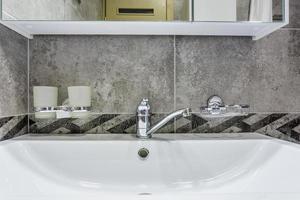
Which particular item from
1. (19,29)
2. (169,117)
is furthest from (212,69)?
(19,29)

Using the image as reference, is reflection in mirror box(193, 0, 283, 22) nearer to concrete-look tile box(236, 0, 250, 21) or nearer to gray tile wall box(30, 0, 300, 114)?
concrete-look tile box(236, 0, 250, 21)

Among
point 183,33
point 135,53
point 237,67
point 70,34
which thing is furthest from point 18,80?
point 237,67

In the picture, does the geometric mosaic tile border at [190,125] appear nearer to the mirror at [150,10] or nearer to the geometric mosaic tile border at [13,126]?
the geometric mosaic tile border at [13,126]

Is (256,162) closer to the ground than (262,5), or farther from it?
closer to the ground

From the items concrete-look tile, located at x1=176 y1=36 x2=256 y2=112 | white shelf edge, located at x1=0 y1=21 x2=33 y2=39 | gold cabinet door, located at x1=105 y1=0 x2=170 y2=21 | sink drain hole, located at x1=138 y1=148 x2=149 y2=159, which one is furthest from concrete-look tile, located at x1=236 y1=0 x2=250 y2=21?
white shelf edge, located at x1=0 y1=21 x2=33 y2=39

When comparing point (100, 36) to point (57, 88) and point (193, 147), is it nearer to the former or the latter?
point (57, 88)

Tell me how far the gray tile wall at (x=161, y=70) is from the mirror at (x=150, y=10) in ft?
0.41

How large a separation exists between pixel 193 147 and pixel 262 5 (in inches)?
21.7

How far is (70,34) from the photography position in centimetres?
108

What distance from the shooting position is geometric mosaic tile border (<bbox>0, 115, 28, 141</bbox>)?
2.93 ft

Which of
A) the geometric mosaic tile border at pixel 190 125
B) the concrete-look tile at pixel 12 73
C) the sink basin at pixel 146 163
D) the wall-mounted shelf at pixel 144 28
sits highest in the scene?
the wall-mounted shelf at pixel 144 28

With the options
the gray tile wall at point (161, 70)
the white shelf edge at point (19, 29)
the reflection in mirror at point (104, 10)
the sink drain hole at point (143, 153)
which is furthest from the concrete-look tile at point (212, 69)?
the white shelf edge at point (19, 29)

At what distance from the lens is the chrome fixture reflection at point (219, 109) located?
104 centimetres

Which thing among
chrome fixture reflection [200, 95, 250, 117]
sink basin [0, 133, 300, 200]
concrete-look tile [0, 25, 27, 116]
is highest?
concrete-look tile [0, 25, 27, 116]
